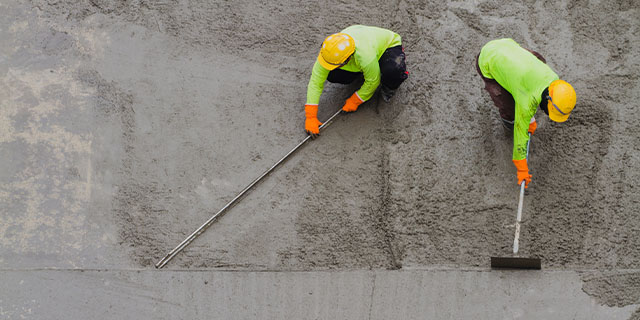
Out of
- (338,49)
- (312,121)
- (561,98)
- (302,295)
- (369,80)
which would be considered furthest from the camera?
(312,121)

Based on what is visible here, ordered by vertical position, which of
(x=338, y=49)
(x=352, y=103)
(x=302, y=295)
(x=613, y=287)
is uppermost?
(x=338, y=49)

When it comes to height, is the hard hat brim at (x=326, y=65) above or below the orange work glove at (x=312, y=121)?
above

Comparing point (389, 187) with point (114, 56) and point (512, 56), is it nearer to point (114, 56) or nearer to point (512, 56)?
point (512, 56)

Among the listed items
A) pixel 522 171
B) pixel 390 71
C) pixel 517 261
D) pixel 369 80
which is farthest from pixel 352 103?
pixel 517 261

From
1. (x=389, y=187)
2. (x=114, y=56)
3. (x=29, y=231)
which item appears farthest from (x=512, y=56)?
(x=29, y=231)

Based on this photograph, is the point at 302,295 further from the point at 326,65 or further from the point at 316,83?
the point at 326,65

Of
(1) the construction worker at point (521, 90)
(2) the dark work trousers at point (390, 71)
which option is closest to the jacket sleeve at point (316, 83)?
(2) the dark work trousers at point (390, 71)

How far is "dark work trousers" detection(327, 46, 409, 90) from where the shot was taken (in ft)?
12.6

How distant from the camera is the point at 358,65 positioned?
3770 millimetres

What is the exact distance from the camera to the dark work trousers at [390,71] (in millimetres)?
3842

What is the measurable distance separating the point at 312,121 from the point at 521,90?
142 cm

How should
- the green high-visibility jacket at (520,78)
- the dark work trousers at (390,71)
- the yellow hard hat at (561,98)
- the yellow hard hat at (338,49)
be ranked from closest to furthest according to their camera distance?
1. the yellow hard hat at (561,98)
2. the green high-visibility jacket at (520,78)
3. the yellow hard hat at (338,49)
4. the dark work trousers at (390,71)

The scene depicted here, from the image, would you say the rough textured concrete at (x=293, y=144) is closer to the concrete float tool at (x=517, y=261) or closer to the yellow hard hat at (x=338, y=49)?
the concrete float tool at (x=517, y=261)

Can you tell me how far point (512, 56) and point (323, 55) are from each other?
4.03ft
